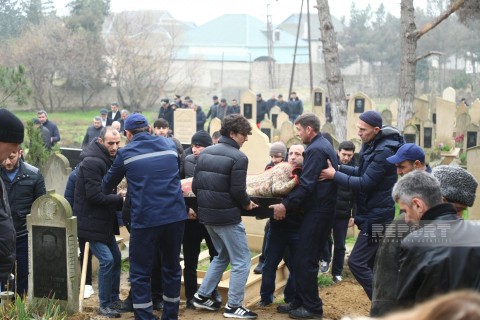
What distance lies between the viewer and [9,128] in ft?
13.8

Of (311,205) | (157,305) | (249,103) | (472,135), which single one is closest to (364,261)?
(311,205)

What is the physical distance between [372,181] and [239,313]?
70.5 inches

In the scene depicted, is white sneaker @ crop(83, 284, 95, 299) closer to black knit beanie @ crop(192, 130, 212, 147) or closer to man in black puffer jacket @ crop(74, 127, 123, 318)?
man in black puffer jacket @ crop(74, 127, 123, 318)

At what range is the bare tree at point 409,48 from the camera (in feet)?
58.1

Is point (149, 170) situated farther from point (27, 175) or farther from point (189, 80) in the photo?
point (189, 80)

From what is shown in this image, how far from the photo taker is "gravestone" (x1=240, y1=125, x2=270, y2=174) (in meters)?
11.6

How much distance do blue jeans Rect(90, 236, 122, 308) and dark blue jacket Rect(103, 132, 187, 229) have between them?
3.19ft

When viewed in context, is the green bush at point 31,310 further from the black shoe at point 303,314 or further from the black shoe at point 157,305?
the black shoe at point 303,314

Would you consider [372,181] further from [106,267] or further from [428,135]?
[428,135]

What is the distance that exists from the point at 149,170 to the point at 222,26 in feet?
261

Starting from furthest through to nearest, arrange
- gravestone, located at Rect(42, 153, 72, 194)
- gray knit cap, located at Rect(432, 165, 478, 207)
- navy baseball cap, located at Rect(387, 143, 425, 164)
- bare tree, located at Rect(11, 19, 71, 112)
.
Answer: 1. bare tree, located at Rect(11, 19, 71, 112)
2. gravestone, located at Rect(42, 153, 72, 194)
3. navy baseball cap, located at Rect(387, 143, 425, 164)
4. gray knit cap, located at Rect(432, 165, 478, 207)

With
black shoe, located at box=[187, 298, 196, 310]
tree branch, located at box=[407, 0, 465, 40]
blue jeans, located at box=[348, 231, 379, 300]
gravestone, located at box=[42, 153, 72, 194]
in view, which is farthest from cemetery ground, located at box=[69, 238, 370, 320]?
tree branch, located at box=[407, 0, 465, 40]

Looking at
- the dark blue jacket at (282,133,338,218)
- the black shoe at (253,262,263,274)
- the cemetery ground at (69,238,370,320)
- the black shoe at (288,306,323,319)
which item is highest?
the dark blue jacket at (282,133,338,218)

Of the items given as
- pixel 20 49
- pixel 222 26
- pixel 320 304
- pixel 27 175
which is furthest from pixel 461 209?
pixel 222 26
